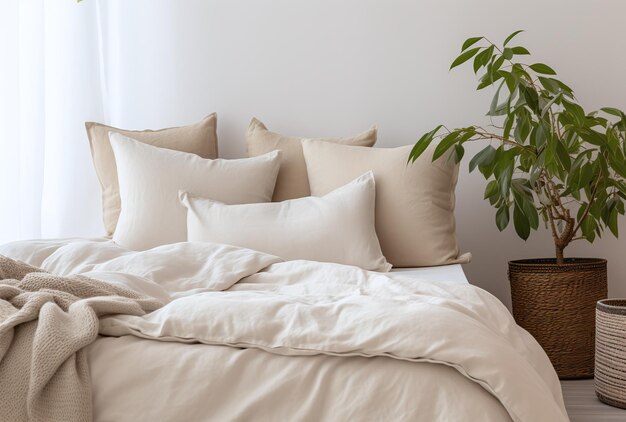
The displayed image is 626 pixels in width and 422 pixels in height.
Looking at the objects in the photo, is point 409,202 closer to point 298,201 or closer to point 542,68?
point 298,201

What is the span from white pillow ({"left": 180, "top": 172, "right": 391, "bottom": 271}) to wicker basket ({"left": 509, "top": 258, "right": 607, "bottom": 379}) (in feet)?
2.00

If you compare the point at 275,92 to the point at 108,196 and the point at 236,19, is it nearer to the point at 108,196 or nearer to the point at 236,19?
the point at 236,19

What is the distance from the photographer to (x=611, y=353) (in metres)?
2.60

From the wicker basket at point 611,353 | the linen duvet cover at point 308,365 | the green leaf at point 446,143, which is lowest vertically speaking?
the wicker basket at point 611,353

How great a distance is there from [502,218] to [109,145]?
1.59 meters

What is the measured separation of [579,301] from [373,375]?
1.77 metres

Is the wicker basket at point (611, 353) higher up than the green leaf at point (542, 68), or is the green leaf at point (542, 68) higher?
the green leaf at point (542, 68)

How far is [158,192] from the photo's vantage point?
3043 millimetres

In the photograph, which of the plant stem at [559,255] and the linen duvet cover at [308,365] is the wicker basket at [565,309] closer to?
the plant stem at [559,255]

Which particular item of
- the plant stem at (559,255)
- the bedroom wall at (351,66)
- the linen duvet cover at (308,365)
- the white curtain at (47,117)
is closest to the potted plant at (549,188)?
the plant stem at (559,255)

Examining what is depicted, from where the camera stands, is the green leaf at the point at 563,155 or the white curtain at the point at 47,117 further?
the white curtain at the point at 47,117

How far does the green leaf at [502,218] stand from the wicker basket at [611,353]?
1.68ft

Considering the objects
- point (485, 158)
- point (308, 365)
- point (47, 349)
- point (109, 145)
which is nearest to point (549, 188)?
point (485, 158)

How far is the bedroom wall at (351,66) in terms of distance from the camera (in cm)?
339
